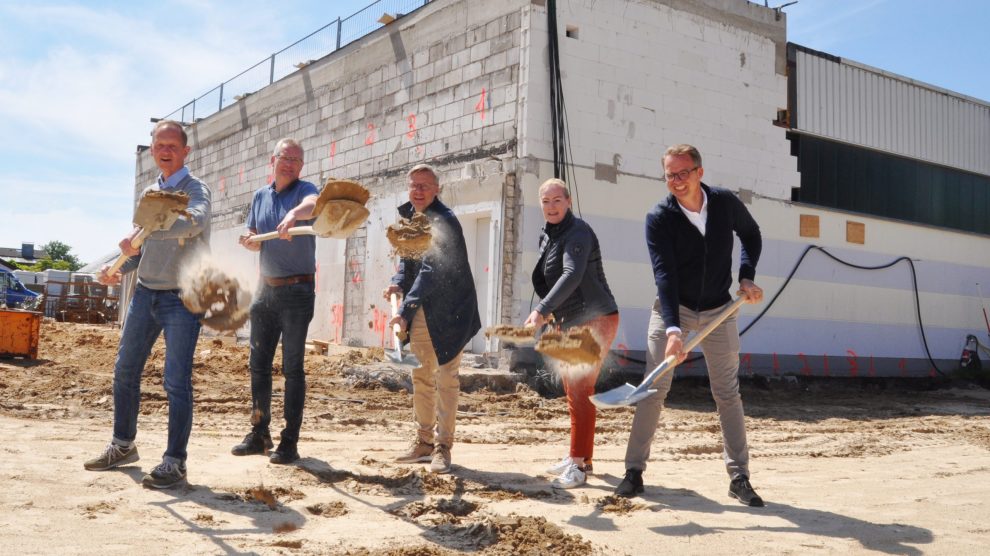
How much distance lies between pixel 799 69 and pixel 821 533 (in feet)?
39.4

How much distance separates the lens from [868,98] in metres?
15.3

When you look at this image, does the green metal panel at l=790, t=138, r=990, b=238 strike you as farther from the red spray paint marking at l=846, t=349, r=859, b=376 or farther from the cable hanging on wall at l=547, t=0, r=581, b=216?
the cable hanging on wall at l=547, t=0, r=581, b=216

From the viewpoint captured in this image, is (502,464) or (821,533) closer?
(821,533)

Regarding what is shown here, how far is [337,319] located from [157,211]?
10.7 meters

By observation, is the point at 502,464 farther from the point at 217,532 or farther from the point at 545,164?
the point at 545,164

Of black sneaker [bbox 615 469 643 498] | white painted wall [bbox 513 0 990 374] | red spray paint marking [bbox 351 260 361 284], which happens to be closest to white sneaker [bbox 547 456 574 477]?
black sneaker [bbox 615 469 643 498]

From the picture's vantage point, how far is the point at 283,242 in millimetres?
4910

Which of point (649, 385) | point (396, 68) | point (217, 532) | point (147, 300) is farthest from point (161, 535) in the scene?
point (396, 68)

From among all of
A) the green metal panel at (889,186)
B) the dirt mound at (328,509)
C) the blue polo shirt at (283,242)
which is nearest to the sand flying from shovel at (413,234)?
the blue polo shirt at (283,242)

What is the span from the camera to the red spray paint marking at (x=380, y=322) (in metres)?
13.3

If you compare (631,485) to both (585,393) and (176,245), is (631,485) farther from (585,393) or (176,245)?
(176,245)

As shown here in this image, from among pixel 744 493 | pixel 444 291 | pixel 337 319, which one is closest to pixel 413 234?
pixel 444 291

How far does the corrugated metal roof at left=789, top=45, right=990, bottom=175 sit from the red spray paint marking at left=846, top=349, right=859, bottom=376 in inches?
151

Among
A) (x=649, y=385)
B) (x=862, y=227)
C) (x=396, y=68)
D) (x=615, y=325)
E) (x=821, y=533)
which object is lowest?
(x=821, y=533)
